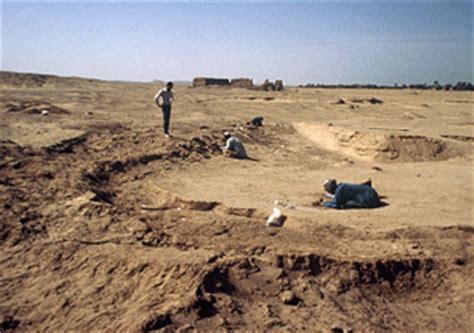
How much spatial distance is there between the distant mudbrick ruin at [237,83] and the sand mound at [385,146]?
89.2ft

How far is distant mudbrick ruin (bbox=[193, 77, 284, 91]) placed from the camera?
4024 cm

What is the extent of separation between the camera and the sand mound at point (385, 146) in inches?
427

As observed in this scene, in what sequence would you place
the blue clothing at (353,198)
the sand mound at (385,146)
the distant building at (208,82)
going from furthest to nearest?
1. the distant building at (208,82)
2. the sand mound at (385,146)
3. the blue clothing at (353,198)

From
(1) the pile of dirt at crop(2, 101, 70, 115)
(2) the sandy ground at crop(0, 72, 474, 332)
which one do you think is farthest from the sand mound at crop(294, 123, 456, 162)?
(1) the pile of dirt at crop(2, 101, 70, 115)

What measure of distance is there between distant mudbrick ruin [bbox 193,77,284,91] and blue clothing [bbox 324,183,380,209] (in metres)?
34.0

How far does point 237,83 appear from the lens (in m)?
43.5

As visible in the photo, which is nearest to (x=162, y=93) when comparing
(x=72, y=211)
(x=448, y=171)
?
(x=72, y=211)

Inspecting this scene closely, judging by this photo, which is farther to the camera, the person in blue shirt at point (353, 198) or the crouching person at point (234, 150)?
the crouching person at point (234, 150)

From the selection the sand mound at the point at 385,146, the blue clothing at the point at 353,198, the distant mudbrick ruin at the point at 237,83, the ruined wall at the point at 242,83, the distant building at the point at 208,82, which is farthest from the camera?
the distant building at the point at 208,82

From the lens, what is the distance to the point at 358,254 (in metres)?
4.47

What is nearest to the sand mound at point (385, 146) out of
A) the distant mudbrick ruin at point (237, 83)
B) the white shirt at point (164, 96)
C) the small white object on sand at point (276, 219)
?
the white shirt at point (164, 96)

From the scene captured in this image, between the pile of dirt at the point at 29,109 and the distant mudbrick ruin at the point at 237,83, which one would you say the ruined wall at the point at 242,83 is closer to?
the distant mudbrick ruin at the point at 237,83

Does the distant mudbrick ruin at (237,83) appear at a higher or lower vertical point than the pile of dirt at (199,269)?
higher

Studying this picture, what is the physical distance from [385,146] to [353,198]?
5.74m
